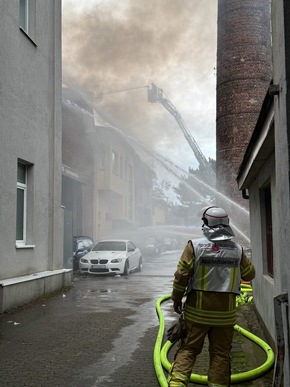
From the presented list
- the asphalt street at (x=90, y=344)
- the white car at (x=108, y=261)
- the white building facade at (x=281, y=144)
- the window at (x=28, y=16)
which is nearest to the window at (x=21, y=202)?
the asphalt street at (x=90, y=344)

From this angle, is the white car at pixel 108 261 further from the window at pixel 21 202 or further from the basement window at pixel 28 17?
the basement window at pixel 28 17

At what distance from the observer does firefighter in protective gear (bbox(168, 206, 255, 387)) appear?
3756mm

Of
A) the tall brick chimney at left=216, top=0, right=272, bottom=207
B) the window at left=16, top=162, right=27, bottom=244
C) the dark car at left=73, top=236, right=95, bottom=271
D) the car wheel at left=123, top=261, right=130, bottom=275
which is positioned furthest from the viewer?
the dark car at left=73, top=236, right=95, bottom=271

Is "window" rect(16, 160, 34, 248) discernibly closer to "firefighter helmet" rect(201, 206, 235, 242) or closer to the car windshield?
the car windshield

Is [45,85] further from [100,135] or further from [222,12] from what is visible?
[100,135]

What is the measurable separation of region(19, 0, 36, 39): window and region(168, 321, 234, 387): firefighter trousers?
30.5 feet

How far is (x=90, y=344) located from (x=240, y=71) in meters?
9.20

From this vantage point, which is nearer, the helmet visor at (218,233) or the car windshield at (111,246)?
the helmet visor at (218,233)

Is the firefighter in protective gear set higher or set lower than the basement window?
lower

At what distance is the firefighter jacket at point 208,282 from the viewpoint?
378 cm

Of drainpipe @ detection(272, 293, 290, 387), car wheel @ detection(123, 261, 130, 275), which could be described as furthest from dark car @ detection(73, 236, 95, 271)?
drainpipe @ detection(272, 293, 290, 387)

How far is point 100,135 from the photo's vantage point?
30.3 m

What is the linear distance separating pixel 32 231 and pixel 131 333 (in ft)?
15.3

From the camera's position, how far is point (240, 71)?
12789mm
